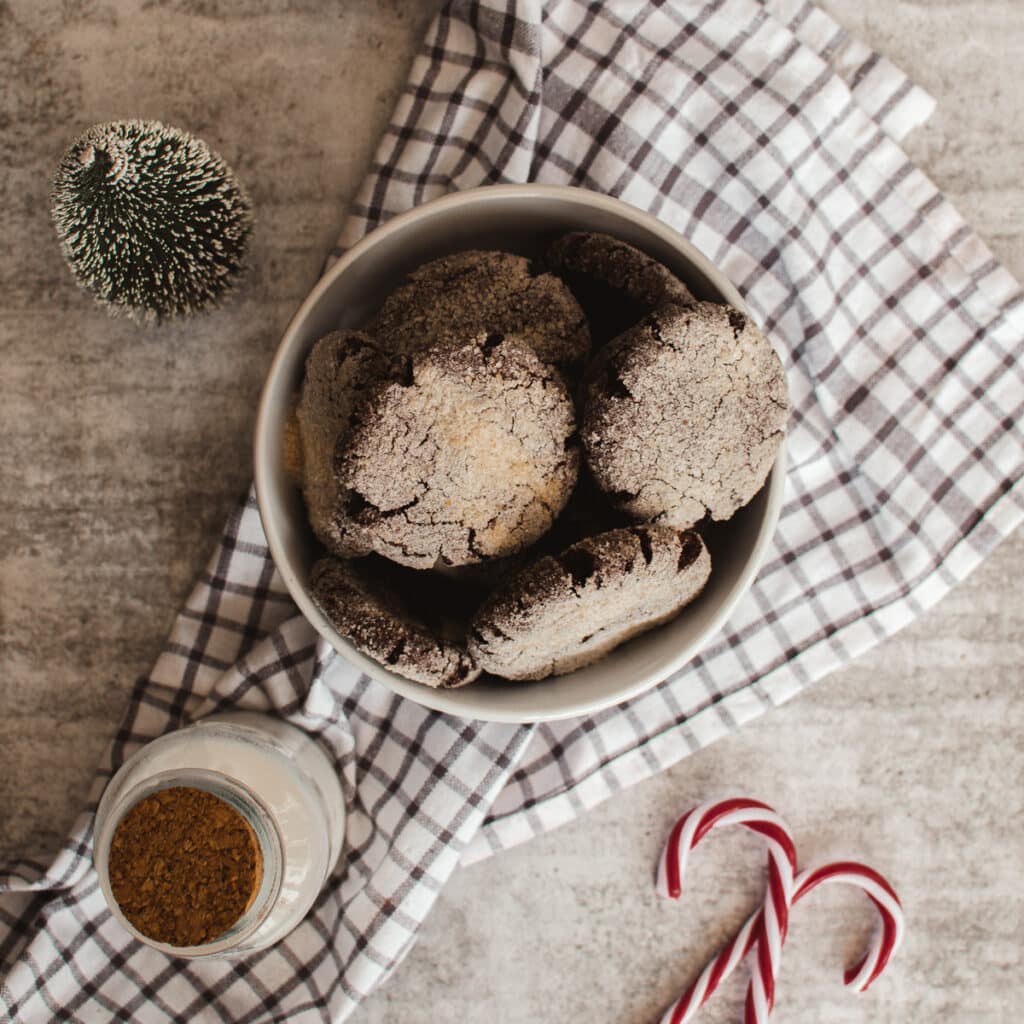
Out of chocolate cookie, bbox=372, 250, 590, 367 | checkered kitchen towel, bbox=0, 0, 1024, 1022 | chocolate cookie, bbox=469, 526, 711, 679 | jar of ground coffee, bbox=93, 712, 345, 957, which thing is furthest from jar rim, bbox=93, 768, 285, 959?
chocolate cookie, bbox=372, 250, 590, 367

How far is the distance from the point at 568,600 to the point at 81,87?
0.88 meters

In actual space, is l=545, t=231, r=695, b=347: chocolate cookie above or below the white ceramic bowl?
above

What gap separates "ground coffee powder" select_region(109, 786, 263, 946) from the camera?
2.98ft

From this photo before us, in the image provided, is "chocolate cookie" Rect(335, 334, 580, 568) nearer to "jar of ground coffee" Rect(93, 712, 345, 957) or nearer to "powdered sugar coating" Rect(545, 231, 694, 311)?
"powdered sugar coating" Rect(545, 231, 694, 311)

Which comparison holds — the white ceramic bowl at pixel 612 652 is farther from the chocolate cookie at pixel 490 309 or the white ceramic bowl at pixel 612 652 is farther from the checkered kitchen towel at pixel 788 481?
the checkered kitchen towel at pixel 788 481

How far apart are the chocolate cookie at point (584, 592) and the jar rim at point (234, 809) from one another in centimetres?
28

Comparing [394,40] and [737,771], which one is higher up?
[394,40]

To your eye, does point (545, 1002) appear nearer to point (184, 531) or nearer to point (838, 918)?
point (838, 918)

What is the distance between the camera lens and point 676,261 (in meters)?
0.88

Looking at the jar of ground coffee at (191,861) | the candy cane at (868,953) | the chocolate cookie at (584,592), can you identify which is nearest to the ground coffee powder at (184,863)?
the jar of ground coffee at (191,861)

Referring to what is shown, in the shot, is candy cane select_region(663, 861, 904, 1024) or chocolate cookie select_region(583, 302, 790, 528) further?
candy cane select_region(663, 861, 904, 1024)

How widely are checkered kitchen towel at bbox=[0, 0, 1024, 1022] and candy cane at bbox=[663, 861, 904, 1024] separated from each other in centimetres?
22

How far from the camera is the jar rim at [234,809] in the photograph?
2.98 ft

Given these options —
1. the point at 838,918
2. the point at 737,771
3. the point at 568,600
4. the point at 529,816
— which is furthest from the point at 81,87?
the point at 838,918
